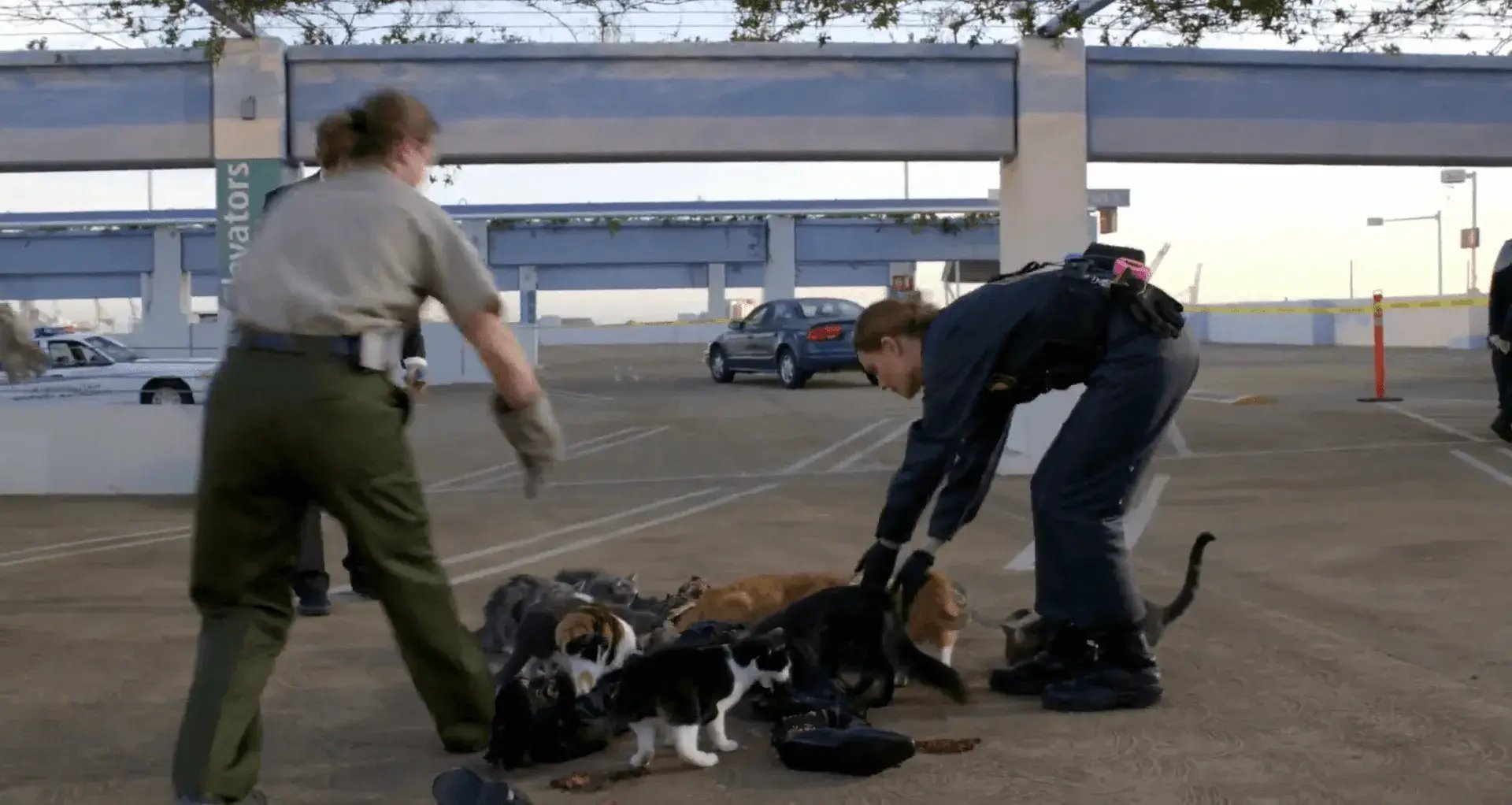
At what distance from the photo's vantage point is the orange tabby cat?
514 cm

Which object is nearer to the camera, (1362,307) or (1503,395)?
(1503,395)

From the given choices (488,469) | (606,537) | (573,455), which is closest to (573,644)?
(606,537)

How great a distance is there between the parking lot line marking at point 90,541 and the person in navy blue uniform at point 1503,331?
11.0m

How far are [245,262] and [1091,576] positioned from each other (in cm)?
275

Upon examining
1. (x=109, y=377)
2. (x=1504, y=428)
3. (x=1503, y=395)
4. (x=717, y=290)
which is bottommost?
(x=1504, y=428)

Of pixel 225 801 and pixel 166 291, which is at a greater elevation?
pixel 166 291

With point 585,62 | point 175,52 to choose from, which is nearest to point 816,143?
point 585,62

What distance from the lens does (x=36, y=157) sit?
39.6 feet

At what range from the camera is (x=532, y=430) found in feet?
11.6

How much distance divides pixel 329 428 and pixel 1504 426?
42.4 feet

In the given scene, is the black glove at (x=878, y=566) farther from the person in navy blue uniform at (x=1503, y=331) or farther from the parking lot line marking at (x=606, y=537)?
the person in navy blue uniform at (x=1503, y=331)

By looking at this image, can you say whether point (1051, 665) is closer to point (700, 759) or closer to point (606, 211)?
point (700, 759)

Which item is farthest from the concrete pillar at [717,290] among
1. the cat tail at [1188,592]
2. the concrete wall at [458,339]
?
the cat tail at [1188,592]

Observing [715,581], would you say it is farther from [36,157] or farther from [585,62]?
[36,157]
